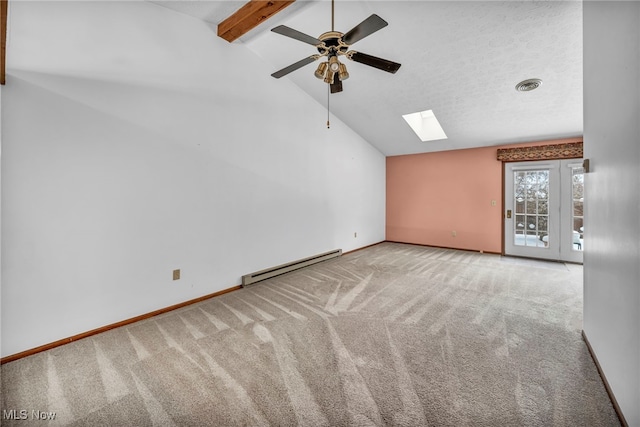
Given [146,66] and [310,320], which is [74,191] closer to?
[146,66]

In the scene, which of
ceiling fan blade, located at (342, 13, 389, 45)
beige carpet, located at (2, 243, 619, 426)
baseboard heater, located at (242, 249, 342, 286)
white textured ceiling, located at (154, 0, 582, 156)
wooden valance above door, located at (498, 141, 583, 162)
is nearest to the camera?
beige carpet, located at (2, 243, 619, 426)

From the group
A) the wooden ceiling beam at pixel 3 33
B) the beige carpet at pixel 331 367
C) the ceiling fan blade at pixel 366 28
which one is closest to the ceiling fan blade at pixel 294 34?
the ceiling fan blade at pixel 366 28

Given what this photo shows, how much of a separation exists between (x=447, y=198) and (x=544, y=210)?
67.9 inches

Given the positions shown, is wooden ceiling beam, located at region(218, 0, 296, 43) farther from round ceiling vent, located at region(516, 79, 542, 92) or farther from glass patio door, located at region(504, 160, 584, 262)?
glass patio door, located at region(504, 160, 584, 262)

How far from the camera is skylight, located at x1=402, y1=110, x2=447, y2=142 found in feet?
18.0

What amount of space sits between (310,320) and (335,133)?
3.73 meters

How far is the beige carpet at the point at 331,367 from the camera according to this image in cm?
150

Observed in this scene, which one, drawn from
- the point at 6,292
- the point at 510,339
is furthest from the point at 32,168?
the point at 510,339

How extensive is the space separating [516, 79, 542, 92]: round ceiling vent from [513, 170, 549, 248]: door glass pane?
2.22m

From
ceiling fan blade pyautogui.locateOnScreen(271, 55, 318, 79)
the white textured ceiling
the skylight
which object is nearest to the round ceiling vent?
the white textured ceiling

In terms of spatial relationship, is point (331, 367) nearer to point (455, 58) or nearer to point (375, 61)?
point (375, 61)

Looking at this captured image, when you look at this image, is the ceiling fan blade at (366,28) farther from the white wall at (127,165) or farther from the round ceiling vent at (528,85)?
the round ceiling vent at (528,85)

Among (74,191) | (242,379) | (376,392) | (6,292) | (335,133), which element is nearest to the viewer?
(376,392)

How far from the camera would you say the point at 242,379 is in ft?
5.87
